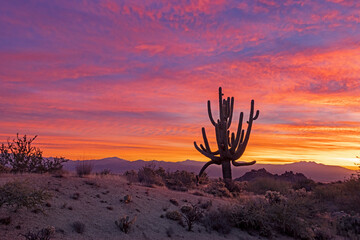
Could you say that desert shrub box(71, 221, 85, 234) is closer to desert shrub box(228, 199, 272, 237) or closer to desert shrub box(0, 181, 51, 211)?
desert shrub box(0, 181, 51, 211)

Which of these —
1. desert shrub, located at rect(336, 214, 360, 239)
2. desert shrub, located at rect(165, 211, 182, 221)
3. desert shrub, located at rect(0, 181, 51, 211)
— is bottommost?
desert shrub, located at rect(336, 214, 360, 239)

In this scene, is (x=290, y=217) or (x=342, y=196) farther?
(x=342, y=196)

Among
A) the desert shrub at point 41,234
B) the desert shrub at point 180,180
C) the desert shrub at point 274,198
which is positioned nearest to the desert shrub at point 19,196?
the desert shrub at point 41,234

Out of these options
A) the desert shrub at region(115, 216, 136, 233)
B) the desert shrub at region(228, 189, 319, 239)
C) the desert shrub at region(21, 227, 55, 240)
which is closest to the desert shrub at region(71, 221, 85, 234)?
the desert shrub at region(21, 227, 55, 240)

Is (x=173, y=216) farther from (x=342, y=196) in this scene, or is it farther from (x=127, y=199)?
(x=342, y=196)

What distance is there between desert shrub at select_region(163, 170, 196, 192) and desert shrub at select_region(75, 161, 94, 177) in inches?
235

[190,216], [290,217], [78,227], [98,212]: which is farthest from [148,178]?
[78,227]

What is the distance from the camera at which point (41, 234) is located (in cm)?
898

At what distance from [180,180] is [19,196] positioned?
14.7 m

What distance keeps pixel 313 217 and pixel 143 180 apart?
33.6 feet

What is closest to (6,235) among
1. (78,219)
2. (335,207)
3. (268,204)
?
(78,219)

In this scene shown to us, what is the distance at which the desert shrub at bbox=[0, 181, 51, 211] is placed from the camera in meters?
10.0

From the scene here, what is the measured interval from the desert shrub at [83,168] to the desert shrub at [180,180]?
5.96 meters

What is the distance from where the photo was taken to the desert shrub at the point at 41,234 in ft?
28.2
